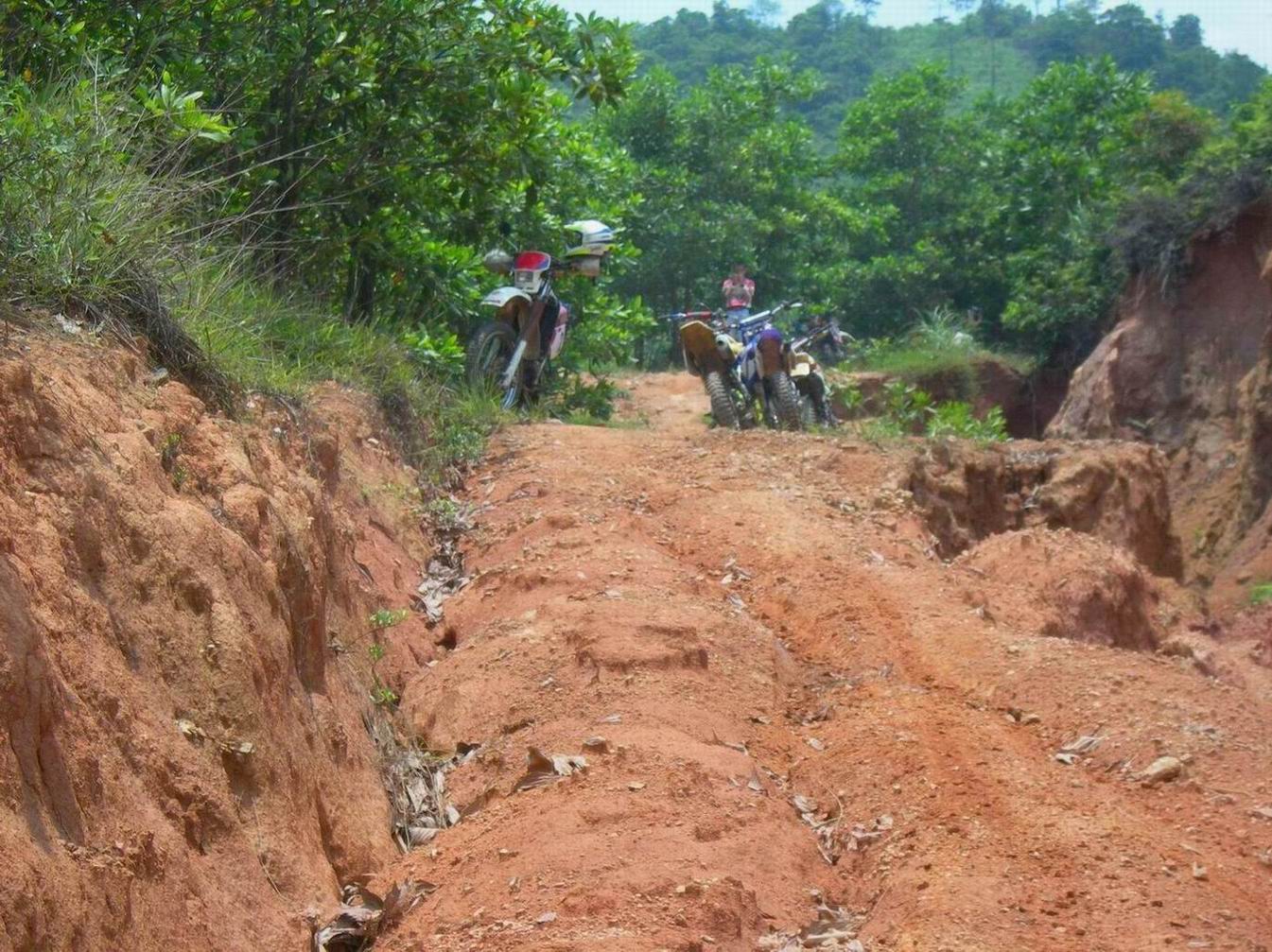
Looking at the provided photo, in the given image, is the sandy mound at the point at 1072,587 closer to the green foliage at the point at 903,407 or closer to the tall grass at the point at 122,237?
the tall grass at the point at 122,237

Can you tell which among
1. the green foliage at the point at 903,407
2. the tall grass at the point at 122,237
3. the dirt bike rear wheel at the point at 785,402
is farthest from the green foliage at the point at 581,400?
the tall grass at the point at 122,237

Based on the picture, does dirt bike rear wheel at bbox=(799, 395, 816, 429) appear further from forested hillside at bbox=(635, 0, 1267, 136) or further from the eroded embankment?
forested hillside at bbox=(635, 0, 1267, 136)

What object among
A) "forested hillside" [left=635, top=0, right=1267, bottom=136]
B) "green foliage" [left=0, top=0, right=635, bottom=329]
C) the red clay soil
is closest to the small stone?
the red clay soil

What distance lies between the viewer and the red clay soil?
12.3 ft

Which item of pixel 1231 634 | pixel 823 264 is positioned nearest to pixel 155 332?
pixel 1231 634

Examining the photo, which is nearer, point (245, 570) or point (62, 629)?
point (62, 629)

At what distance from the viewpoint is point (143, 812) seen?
3691mm

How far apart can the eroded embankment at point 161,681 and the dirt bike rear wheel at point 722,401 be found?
800cm

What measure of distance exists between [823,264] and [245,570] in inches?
960

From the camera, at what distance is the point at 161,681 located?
4117 mm

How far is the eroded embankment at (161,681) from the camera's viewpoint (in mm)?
3395

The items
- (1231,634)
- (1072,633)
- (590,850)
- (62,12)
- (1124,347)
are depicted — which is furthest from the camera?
(1124,347)

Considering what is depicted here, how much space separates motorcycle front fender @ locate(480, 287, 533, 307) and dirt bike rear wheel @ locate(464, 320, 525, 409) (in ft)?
0.51

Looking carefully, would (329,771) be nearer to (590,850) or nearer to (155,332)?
(590,850)
